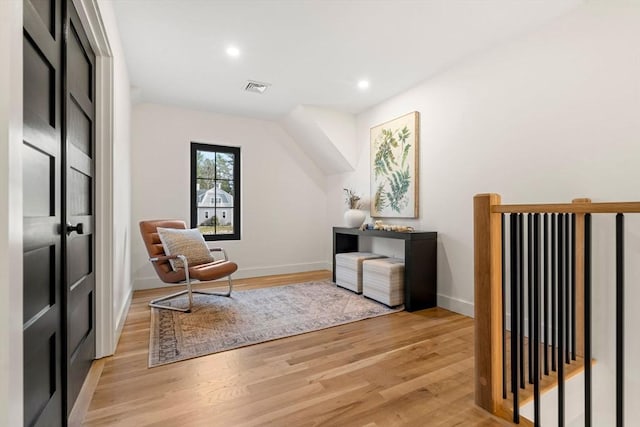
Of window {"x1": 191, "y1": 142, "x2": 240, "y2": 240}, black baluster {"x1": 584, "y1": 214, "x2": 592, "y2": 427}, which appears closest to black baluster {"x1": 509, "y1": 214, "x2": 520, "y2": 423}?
black baluster {"x1": 584, "y1": 214, "x2": 592, "y2": 427}

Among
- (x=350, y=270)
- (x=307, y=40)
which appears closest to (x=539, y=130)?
(x=307, y=40)

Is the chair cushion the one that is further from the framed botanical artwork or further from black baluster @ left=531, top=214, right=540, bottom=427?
black baluster @ left=531, top=214, right=540, bottom=427

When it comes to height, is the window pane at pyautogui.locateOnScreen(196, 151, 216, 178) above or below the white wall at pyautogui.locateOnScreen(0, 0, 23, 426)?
above

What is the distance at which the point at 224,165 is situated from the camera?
14.5 feet

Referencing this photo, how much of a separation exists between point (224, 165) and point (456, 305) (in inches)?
139

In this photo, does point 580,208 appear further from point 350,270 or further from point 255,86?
point 255,86

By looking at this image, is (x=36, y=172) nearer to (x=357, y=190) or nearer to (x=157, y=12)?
(x=157, y=12)

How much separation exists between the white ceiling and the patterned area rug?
7.89 feet

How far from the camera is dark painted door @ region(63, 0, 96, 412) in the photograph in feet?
4.41

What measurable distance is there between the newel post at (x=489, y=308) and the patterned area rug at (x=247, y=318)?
1.27m

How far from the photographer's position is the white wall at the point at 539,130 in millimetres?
1891

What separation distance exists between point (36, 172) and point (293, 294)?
2.78 metres

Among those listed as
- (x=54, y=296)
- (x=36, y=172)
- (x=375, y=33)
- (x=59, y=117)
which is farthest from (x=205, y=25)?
(x=54, y=296)

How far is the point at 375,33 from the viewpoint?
241 cm
